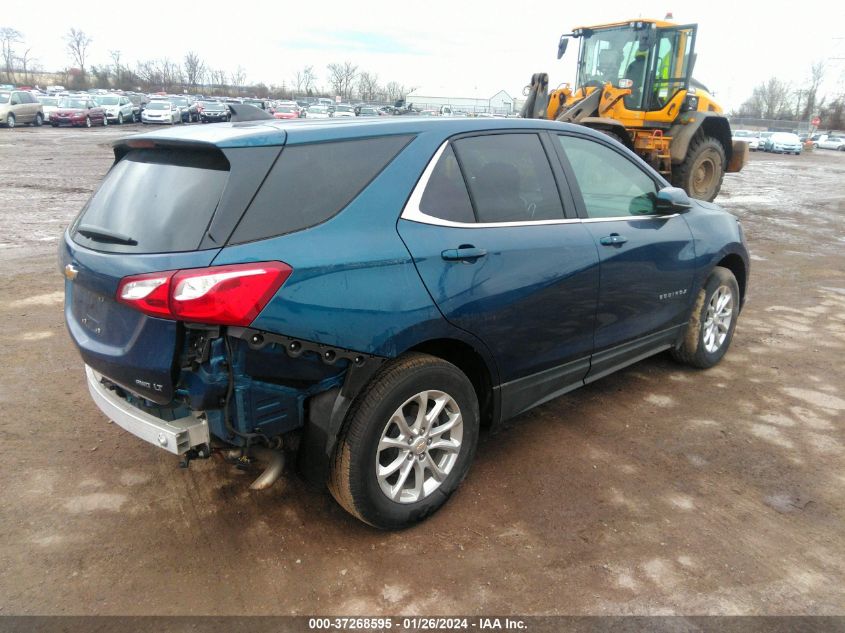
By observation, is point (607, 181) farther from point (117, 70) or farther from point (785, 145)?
point (117, 70)

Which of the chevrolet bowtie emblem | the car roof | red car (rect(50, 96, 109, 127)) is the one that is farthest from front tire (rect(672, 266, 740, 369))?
red car (rect(50, 96, 109, 127))

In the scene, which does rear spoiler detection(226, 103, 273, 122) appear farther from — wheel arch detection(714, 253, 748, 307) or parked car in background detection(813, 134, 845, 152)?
parked car in background detection(813, 134, 845, 152)

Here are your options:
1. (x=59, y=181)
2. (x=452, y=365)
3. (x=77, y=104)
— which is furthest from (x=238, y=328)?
(x=77, y=104)

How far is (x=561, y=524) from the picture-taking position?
119 inches

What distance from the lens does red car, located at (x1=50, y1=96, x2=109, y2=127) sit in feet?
108

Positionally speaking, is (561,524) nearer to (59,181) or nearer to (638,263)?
(638,263)

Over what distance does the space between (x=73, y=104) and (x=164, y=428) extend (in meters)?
37.2

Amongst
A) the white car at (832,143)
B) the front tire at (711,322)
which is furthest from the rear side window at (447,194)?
the white car at (832,143)

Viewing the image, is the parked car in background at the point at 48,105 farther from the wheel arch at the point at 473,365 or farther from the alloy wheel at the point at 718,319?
the wheel arch at the point at 473,365

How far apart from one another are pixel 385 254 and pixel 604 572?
1.62m

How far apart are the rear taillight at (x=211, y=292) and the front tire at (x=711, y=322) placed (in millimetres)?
3351

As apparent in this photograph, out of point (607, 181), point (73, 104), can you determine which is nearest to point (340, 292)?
point (607, 181)

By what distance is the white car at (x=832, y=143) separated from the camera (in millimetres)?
50469

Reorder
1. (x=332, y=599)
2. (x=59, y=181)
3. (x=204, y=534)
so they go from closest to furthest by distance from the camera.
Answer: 1. (x=332, y=599)
2. (x=204, y=534)
3. (x=59, y=181)
